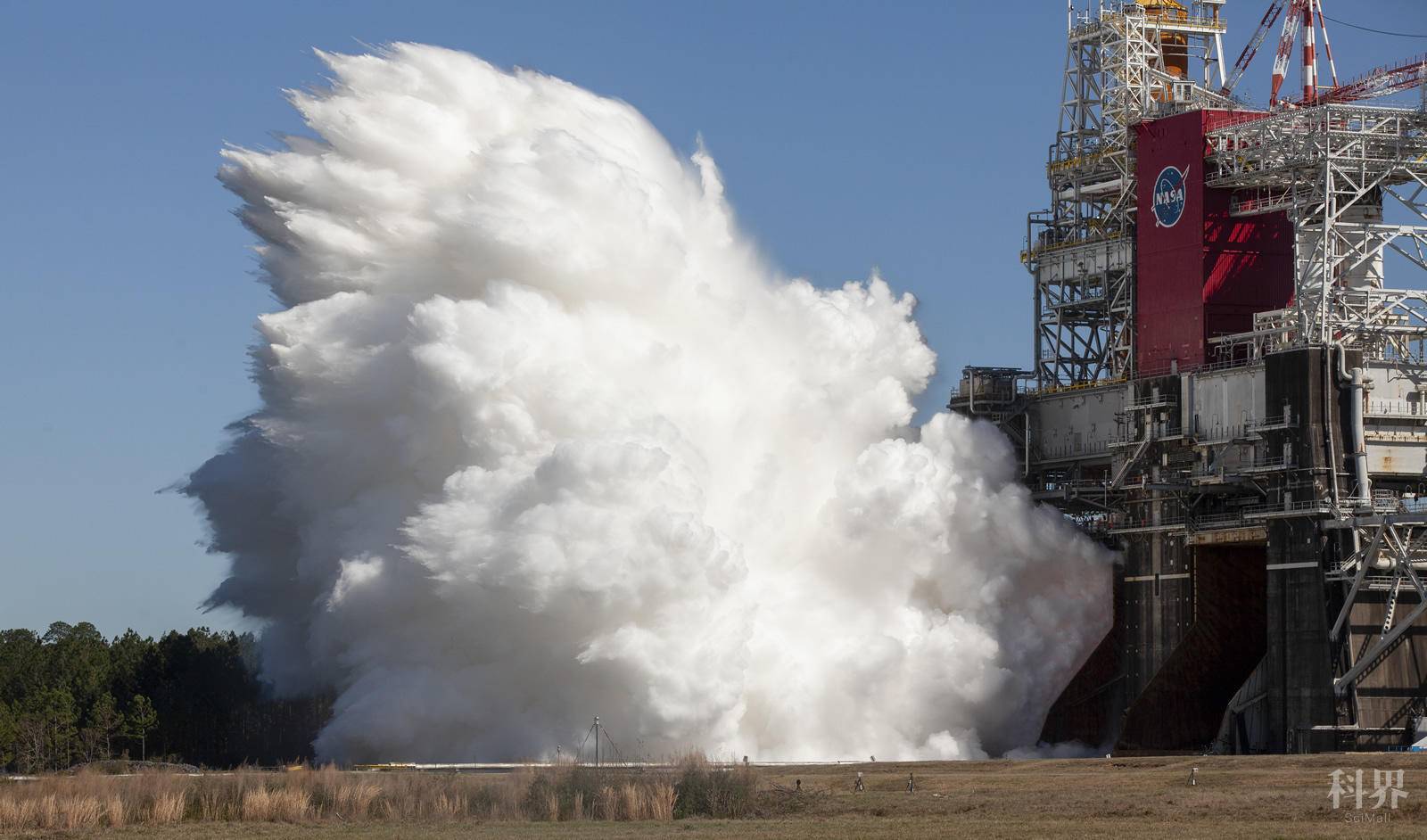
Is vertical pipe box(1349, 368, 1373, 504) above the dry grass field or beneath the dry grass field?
above

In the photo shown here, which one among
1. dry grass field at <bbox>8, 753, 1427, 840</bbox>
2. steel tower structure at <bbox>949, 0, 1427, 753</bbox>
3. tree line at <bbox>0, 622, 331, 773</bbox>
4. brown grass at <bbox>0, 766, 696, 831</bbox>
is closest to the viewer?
dry grass field at <bbox>8, 753, 1427, 840</bbox>

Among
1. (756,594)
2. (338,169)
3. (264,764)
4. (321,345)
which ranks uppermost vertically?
(338,169)

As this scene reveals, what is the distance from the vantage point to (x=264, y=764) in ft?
342

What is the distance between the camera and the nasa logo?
9388 centimetres

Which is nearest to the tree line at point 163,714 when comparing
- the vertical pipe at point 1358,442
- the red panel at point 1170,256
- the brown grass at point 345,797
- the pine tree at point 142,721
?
the pine tree at point 142,721

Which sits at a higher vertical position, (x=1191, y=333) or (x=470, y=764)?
(x=1191, y=333)

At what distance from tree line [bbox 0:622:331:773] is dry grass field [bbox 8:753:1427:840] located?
1290 inches

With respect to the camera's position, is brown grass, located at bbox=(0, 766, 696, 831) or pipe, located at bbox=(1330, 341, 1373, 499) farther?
pipe, located at bbox=(1330, 341, 1373, 499)

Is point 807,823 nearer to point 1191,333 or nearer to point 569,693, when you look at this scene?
point 569,693

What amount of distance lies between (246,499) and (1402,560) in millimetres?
50009

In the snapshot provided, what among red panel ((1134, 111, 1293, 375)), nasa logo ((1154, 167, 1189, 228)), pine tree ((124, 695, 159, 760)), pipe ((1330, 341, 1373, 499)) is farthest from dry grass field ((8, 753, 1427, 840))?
pine tree ((124, 695, 159, 760))

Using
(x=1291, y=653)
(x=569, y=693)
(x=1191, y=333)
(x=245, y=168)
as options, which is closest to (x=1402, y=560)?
(x=1291, y=653)

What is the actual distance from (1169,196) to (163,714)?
61901 millimetres

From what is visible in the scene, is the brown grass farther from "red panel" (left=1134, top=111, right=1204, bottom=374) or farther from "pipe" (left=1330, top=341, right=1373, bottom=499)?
"red panel" (left=1134, top=111, right=1204, bottom=374)
